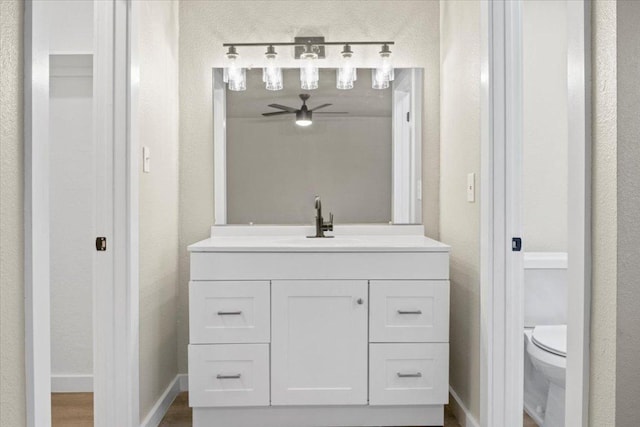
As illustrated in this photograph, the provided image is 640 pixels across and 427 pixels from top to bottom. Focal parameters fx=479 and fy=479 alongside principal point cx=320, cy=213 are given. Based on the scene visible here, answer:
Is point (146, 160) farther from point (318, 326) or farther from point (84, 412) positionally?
point (84, 412)

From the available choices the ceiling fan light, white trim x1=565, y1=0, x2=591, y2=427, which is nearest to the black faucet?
the ceiling fan light

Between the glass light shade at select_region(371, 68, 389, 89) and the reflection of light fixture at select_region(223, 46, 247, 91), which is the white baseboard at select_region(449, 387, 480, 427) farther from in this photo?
the reflection of light fixture at select_region(223, 46, 247, 91)

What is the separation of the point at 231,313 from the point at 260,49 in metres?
1.46

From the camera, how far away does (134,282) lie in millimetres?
1922

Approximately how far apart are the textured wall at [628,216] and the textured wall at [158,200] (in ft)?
5.60

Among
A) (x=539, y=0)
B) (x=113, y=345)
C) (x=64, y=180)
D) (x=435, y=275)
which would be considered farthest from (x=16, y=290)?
(x=539, y=0)

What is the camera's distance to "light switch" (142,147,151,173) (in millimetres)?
2029

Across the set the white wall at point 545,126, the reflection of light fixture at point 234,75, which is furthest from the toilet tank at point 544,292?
the reflection of light fixture at point 234,75

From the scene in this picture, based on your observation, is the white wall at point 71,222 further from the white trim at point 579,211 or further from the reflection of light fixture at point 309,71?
the white trim at point 579,211

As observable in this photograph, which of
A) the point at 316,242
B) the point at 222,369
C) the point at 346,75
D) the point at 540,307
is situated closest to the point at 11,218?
the point at 222,369

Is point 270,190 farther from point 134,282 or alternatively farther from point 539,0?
point 539,0

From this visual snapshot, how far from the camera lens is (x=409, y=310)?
6.77 ft

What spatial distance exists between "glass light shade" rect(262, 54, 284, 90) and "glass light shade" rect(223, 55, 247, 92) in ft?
0.40

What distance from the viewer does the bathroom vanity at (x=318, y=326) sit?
80.3 inches
